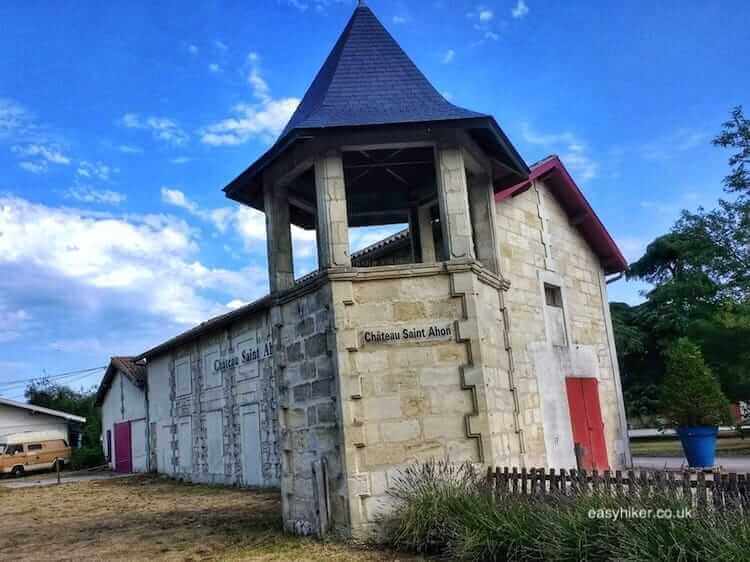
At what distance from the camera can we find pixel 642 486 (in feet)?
20.2

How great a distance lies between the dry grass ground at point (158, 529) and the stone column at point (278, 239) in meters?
3.43

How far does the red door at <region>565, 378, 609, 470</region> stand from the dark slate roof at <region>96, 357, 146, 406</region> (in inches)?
734

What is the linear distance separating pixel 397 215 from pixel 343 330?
3.77m

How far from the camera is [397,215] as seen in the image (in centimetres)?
1135

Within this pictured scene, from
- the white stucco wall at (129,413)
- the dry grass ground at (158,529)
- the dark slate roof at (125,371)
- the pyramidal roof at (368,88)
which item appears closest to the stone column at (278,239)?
the pyramidal roof at (368,88)

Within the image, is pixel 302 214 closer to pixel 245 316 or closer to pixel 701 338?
pixel 245 316

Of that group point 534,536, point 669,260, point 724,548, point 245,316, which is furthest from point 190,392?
point 669,260

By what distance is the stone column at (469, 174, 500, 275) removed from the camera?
9.77 metres

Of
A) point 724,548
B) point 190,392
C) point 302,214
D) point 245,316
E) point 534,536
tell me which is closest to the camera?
point 724,548

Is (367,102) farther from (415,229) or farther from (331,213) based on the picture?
(415,229)

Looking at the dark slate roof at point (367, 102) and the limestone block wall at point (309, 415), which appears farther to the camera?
the dark slate roof at point (367, 102)

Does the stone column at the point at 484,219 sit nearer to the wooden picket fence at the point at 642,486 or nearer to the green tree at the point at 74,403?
the wooden picket fence at the point at 642,486

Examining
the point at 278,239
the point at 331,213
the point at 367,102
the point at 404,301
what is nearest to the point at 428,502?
the point at 404,301

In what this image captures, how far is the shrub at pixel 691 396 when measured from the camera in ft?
40.8
